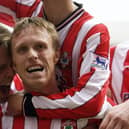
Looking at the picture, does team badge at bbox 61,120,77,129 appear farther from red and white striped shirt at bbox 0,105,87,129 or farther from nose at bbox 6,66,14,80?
nose at bbox 6,66,14,80

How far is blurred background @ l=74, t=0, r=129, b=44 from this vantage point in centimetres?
263

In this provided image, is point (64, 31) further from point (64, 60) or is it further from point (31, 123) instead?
point (31, 123)

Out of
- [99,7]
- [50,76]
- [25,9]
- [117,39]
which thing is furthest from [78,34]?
[117,39]

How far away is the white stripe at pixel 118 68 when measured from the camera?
1230mm

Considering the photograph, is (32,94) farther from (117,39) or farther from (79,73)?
(117,39)

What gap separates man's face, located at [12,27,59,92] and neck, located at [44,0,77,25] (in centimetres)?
8

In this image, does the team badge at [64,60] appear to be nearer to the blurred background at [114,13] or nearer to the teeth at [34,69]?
the teeth at [34,69]

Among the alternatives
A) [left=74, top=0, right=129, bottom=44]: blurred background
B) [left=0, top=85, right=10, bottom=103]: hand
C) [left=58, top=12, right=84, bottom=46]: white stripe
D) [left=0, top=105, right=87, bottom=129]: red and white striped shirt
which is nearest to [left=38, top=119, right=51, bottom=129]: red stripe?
[left=0, top=105, right=87, bottom=129]: red and white striped shirt

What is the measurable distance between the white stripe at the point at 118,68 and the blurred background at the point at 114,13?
118cm

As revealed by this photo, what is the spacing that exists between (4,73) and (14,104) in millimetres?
105

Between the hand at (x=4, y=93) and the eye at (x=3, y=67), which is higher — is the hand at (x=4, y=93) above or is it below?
below

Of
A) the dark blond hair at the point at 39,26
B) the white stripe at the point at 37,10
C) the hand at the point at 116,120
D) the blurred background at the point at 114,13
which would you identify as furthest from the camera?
the blurred background at the point at 114,13

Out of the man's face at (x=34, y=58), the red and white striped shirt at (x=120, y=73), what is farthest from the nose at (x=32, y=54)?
the red and white striped shirt at (x=120, y=73)

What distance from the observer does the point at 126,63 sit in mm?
1266
